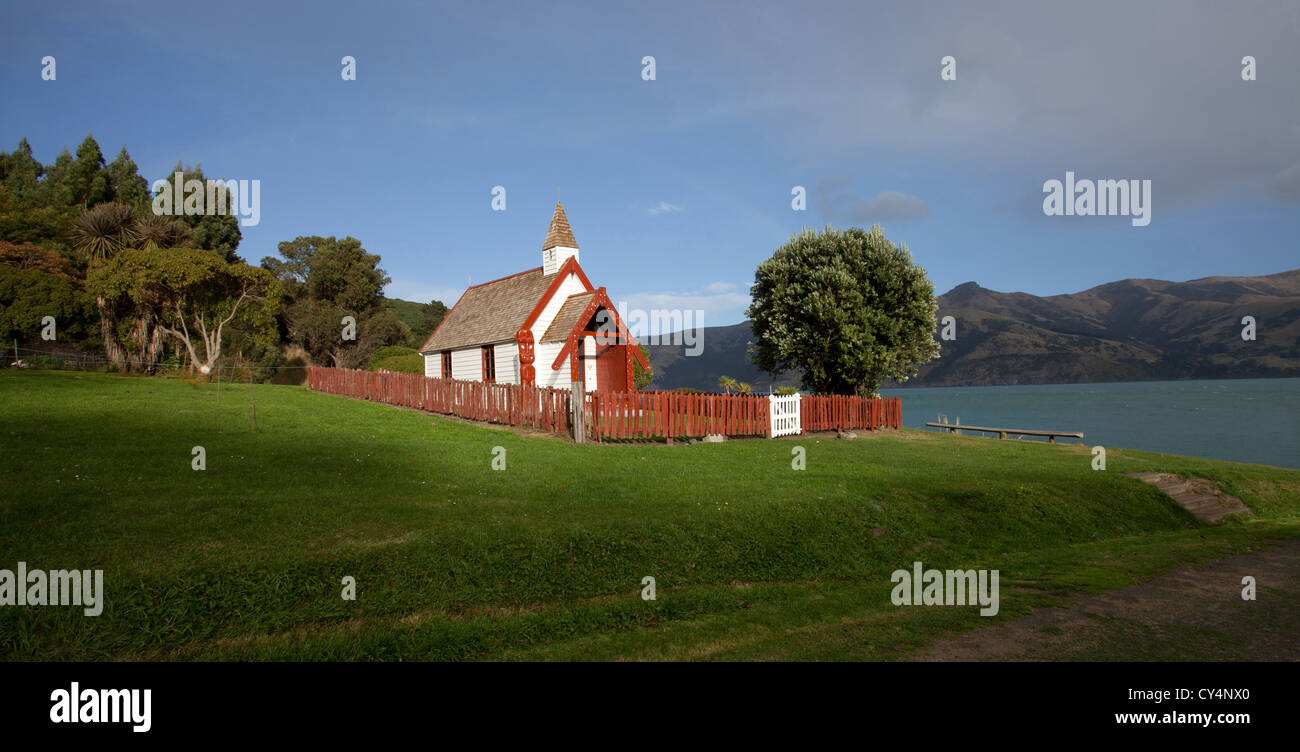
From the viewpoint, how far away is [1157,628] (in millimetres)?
7070

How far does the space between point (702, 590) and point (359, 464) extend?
8507mm

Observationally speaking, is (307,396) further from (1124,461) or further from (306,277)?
(306,277)

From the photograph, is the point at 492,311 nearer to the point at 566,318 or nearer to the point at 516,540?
the point at 566,318

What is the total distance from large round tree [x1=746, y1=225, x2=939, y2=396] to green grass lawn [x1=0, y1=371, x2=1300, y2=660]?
15631mm

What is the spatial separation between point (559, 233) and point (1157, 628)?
94.3ft

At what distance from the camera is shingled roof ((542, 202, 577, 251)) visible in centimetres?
3159

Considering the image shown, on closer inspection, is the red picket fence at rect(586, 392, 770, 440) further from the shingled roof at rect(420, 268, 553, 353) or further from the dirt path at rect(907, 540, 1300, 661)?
the dirt path at rect(907, 540, 1300, 661)

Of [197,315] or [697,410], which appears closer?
[697,410]

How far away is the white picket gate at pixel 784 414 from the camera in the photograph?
2459cm

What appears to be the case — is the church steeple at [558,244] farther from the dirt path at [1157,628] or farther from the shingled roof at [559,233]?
the dirt path at [1157,628]

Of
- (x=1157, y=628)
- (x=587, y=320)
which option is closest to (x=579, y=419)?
(x=587, y=320)

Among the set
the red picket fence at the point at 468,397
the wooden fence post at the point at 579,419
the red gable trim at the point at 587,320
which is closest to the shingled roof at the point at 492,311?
the red gable trim at the point at 587,320
